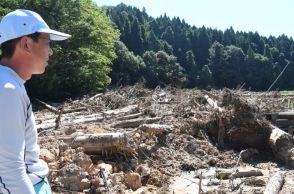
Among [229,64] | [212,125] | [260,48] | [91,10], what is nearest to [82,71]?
[91,10]

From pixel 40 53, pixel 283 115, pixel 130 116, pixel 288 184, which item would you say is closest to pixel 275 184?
pixel 288 184

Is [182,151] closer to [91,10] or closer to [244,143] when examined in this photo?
[244,143]

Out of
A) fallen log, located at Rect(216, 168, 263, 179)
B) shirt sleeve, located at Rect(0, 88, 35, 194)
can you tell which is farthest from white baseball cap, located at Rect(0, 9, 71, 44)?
fallen log, located at Rect(216, 168, 263, 179)

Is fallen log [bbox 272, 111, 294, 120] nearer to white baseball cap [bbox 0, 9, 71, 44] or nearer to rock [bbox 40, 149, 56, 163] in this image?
rock [bbox 40, 149, 56, 163]

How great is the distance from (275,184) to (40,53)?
19.0ft

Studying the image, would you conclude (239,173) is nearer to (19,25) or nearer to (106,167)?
(106,167)

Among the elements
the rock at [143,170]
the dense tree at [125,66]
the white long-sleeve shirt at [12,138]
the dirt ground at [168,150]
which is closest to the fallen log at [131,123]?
the dirt ground at [168,150]

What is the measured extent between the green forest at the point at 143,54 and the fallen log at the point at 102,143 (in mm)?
7210

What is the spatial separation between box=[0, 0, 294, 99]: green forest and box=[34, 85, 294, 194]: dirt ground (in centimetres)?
381

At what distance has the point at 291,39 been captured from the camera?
77.0m

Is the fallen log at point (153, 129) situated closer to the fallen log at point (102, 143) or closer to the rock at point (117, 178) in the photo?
the fallen log at point (102, 143)

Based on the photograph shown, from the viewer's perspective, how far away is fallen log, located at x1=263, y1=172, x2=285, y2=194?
696cm

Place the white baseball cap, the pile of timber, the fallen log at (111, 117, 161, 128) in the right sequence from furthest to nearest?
the pile of timber < the fallen log at (111, 117, 161, 128) < the white baseball cap

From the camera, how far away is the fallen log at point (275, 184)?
22.9 ft
